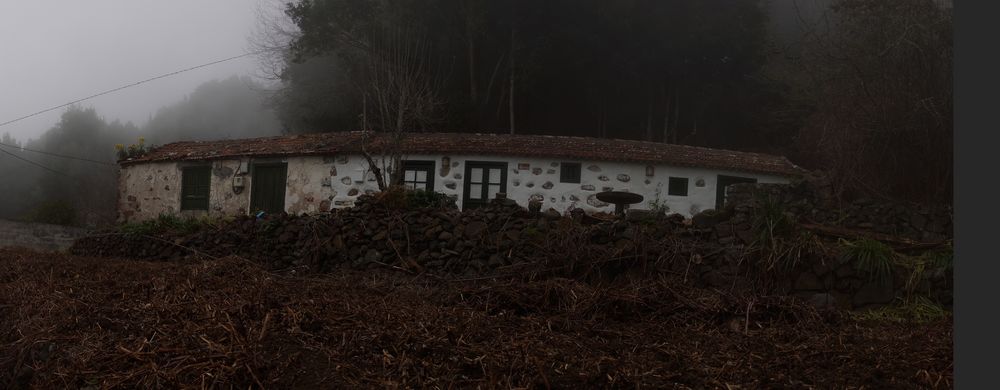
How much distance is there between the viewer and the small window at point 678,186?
13867mm

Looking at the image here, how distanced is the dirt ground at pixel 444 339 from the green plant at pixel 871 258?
98cm

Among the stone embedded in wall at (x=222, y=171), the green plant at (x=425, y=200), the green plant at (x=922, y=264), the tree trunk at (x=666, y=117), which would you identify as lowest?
the green plant at (x=922, y=264)

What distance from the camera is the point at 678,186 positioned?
Answer: 13.9 metres

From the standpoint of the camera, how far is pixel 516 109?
64.6 feet

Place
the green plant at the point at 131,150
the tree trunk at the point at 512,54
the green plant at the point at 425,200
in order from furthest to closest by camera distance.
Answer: the tree trunk at the point at 512,54 → the green plant at the point at 131,150 → the green plant at the point at 425,200

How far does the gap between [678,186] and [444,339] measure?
11.6m

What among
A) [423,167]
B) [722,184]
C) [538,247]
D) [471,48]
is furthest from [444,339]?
[471,48]

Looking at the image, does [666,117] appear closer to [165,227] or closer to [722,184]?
[722,184]

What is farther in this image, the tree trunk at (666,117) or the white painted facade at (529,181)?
the tree trunk at (666,117)

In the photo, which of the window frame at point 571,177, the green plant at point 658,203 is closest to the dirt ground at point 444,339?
the green plant at point 658,203

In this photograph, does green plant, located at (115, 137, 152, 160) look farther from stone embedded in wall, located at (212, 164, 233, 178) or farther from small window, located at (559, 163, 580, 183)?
small window, located at (559, 163, 580, 183)

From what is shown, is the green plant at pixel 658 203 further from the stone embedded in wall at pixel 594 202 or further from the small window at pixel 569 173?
the small window at pixel 569 173

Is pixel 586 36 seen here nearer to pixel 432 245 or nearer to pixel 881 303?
pixel 432 245

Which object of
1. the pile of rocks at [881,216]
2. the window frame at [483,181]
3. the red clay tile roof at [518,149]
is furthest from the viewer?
the window frame at [483,181]
